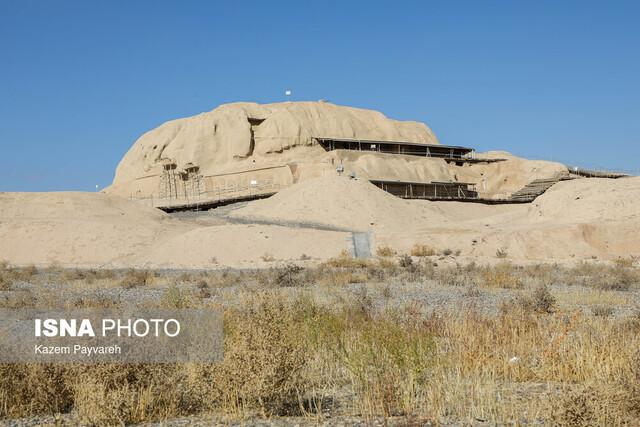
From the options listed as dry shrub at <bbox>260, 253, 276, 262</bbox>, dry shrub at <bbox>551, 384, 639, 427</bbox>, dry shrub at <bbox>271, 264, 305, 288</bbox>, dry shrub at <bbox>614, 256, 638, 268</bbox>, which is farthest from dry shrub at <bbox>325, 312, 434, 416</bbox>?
dry shrub at <bbox>260, 253, 276, 262</bbox>

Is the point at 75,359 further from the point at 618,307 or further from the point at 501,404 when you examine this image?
the point at 618,307

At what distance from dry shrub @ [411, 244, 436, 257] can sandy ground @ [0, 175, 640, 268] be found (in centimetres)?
60

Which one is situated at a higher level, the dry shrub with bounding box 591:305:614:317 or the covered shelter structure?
the covered shelter structure

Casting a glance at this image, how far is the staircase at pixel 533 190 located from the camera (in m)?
52.9

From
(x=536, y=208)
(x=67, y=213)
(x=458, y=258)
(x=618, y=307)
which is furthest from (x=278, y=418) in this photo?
(x=67, y=213)

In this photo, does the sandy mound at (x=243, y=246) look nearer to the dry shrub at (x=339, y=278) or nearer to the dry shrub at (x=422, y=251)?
the dry shrub at (x=422, y=251)

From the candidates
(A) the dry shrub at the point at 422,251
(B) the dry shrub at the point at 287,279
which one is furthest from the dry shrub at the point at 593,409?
(A) the dry shrub at the point at 422,251

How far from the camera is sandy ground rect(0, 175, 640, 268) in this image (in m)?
27.7

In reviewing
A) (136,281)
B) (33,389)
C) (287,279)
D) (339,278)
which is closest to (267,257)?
(136,281)

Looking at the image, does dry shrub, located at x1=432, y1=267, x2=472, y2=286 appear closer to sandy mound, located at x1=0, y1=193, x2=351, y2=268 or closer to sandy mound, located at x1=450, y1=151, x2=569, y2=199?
sandy mound, located at x1=0, y1=193, x2=351, y2=268

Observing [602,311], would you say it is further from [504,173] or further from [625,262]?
[504,173]

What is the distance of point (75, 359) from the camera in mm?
5602

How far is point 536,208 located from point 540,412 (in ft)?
103

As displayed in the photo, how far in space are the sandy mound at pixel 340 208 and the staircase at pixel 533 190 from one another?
46.7 ft
